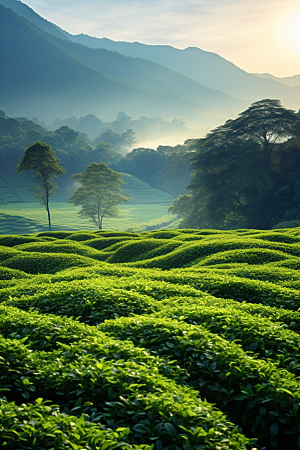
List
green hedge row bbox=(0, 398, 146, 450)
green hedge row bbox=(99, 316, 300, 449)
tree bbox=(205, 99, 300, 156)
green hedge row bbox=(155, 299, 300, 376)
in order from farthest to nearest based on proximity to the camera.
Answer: tree bbox=(205, 99, 300, 156)
green hedge row bbox=(155, 299, 300, 376)
green hedge row bbox=(99, 316, 300, 449)
green hedge row bbox=(0, 398, 146, 450)

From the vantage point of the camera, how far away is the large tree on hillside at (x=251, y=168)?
41125 millimetres

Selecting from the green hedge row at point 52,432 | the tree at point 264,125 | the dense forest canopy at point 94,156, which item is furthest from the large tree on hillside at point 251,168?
the dense forest canopy at point 94,156

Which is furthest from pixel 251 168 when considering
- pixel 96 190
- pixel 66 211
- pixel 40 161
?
pixel 66 211

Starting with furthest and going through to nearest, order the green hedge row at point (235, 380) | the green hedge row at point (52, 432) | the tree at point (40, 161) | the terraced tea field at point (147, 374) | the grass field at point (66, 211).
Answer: the grass field at point (66, 211), the tree at point (40, 161), the green hedge row at point (235, 380), the terraced tea field at point (147, 374), the green hedge row at point (52, 432)

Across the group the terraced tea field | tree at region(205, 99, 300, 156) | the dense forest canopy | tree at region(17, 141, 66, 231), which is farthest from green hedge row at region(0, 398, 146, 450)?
the dense forest canopy

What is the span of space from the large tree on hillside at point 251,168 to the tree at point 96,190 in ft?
70.4

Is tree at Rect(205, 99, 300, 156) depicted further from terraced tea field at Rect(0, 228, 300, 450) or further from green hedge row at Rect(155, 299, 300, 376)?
green hedge row at Rect(155, 299, 300, 376)

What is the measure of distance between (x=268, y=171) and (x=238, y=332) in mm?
40153

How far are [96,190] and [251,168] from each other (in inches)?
1274

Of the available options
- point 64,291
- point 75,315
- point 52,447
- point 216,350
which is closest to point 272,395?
point 216,350

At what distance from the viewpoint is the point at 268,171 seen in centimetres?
4256

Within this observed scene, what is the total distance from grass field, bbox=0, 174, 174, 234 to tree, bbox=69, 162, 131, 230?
5668 mm

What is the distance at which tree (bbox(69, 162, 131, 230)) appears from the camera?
62.7 metres

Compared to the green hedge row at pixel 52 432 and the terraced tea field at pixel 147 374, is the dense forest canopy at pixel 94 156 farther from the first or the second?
the green hedge row at pixel 52 432
